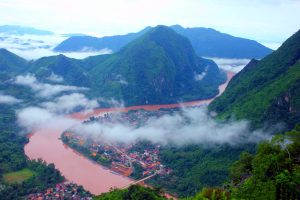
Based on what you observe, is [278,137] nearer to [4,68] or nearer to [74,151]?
[74,151]

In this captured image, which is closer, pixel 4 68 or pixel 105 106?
pixel 105 106

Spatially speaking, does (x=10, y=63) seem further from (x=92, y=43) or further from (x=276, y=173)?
(x=276, y=173)

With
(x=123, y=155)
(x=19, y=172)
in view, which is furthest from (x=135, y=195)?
(x=123, y=155)

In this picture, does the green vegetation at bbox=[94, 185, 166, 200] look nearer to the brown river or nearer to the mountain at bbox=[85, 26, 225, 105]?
the brown river

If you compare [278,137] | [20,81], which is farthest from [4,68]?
[278,137]

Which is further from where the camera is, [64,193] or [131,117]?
[131,117]

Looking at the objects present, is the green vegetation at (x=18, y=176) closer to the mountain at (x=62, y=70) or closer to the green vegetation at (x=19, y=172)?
the green vegetation at (x=19, y=172)
